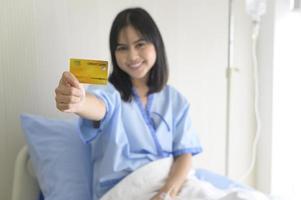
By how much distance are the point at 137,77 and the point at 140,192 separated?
1.23 ft

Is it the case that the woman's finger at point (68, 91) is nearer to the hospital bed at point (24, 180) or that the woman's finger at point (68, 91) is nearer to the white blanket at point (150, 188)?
the white blanket at point (150, 188)

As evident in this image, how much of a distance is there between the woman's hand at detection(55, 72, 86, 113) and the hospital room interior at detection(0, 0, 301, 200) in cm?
40

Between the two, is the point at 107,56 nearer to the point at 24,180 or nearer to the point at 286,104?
the point at 24,180

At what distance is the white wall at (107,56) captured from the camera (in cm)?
143

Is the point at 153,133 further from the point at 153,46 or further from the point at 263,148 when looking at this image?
the point at 263,148

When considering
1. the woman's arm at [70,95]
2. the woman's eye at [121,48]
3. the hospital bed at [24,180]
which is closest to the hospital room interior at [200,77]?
the hospital bed at [24,180]

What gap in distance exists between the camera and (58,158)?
4.33 ft

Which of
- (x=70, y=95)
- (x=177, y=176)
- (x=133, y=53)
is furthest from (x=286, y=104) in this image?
(x=70, y=95)

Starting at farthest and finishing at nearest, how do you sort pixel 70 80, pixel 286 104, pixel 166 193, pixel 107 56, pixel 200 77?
pixel 286 104
pixel 200 77
pixel 107 56
pixel 166 193
pixel 70 80

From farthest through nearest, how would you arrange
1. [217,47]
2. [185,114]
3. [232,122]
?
1. [232,122]
2. [217,47]
3. [185,114]

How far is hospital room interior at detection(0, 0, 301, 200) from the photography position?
4.62ft

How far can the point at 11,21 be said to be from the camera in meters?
1.40

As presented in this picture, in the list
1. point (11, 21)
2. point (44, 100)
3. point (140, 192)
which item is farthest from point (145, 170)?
point (11, 21)

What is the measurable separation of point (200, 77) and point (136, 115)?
657 mm
